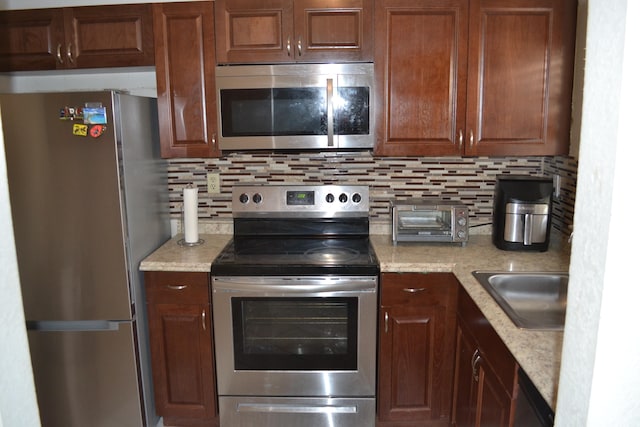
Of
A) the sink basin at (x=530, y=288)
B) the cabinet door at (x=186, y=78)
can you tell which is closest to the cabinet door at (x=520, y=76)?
the sink basin at (x=530, y=288)

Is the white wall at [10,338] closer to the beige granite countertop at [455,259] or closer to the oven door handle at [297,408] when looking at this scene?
the beige granite countertop at [455,259]

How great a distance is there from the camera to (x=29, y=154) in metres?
1.85

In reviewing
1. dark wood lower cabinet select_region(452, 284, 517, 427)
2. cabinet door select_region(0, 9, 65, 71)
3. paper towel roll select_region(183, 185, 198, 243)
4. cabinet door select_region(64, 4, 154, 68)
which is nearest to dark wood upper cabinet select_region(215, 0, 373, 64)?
cabinet door select_region(64, 4, 154, 68)

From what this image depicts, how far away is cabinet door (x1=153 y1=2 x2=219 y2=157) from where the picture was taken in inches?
81.4

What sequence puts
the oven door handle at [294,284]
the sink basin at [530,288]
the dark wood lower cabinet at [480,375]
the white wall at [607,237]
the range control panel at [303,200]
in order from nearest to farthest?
1. the white wall at [607,237]
2. the dark wood lower cabinet at [480,375]
3. the sink basin at [530,288]
4. the oven door handle at [294,284]
5. the range control panel at [303,200]

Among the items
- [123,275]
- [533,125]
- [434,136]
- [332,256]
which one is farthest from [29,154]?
[533,125]

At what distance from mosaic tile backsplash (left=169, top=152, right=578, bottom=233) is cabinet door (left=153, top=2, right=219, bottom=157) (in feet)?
1.07

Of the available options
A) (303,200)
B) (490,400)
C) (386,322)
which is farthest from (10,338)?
(303,200)

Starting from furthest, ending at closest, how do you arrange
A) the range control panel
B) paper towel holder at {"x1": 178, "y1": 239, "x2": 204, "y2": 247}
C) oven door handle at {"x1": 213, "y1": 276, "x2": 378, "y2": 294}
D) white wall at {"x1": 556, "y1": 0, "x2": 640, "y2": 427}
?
the range control panel → paper towel holder at {"x1": 178, "y1": 239, "x2": 204, "y2": 247} → oven door handle at {"x1": 213, "y1": 276, "x2": 378, "y2": 294} → white wall at {"x1": 556, "y1": 0, "x2": 640, "y2": 427}

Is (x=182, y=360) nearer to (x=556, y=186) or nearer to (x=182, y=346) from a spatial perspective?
(x=182, y=346)

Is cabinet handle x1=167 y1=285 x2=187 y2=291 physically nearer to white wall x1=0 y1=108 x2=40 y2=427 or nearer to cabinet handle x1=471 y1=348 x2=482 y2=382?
cabinet handle x1=471 y1=348 x2=482 y2=382

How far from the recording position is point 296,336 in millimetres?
2074

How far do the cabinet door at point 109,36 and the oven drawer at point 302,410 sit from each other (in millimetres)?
1621

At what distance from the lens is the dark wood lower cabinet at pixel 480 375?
4.36ft
